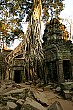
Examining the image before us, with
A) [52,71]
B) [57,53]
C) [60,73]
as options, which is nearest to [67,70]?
[52,71]

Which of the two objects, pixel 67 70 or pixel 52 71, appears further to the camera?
pixel 67 70

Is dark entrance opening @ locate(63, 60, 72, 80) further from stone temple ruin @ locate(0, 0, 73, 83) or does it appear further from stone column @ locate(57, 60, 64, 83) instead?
stone column @ locate(57, 60, 64, 83)

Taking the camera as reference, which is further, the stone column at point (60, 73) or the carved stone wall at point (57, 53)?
the carved stone wall at point (57, 53)

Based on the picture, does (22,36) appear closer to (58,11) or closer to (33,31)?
(33,31)

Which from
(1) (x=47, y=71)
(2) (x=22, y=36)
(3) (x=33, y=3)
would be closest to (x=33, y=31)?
(2) (x=22, y=36)

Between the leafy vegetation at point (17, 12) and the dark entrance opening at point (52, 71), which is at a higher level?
the leafy vegetation at point (17, 12)

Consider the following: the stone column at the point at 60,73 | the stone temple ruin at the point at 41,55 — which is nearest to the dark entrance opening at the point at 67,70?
the stone temple ruin at the point at 41,55

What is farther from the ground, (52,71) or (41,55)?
(41,55)

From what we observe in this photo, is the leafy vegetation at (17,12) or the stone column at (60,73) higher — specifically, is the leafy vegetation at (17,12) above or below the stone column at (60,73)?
above

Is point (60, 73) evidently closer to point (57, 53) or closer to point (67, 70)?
point (57, 53)

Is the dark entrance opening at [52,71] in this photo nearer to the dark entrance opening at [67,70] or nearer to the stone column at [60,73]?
the dark entrance opening at [67,70]

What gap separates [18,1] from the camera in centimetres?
1286

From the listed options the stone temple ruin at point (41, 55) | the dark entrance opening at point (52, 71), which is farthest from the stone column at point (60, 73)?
the dark entrance opening at point (52, 71)

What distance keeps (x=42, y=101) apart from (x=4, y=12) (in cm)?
847
